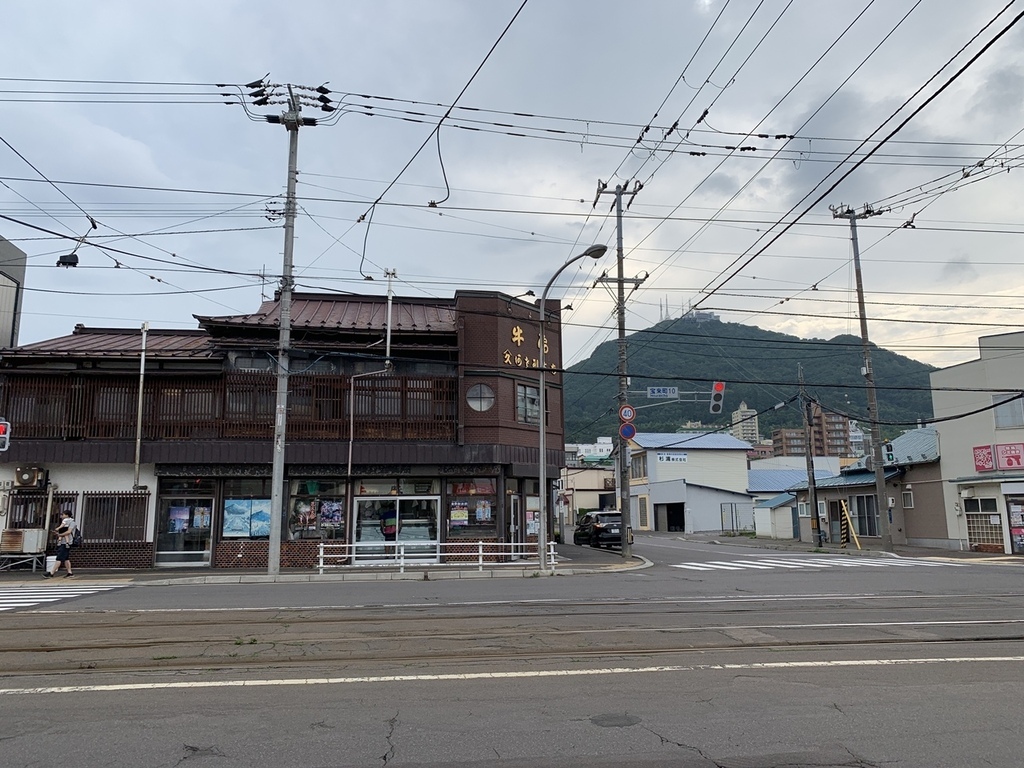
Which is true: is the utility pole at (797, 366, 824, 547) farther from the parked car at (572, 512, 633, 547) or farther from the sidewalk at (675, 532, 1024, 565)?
the parked car at (572, 512, 633, 547)

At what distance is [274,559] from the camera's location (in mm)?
21219

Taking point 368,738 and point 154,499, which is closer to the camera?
point 368,738

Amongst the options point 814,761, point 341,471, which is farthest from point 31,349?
point 814,761

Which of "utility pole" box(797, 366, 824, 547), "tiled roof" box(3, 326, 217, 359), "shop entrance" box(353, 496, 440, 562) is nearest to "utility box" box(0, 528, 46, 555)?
"tiled roof" box(3, 326, 217, 359)

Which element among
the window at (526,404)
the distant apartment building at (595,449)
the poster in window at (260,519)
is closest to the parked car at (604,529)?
the window at (526,404)

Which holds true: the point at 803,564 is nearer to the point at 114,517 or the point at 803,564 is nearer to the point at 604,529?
the point at 604,529

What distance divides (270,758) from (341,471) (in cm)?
2046

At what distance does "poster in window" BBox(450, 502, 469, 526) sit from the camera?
26078 millimetres

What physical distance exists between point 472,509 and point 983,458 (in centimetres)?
2201

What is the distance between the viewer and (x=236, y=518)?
25.1 m

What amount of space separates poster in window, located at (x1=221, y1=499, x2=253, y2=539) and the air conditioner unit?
5.84 meters

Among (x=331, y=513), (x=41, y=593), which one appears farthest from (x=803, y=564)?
(x=41, y=593)

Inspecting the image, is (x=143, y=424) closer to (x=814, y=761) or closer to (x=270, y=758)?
(x=270, y=758)

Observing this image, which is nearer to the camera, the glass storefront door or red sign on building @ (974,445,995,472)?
the glass storefront door
